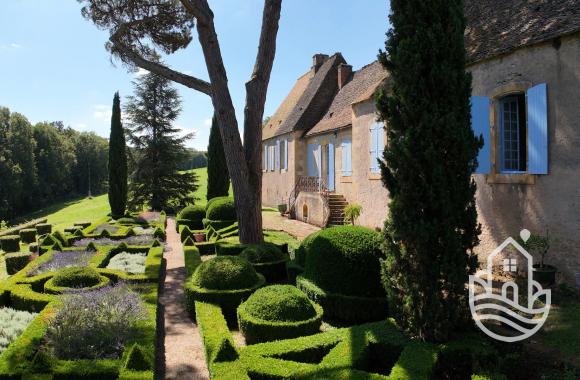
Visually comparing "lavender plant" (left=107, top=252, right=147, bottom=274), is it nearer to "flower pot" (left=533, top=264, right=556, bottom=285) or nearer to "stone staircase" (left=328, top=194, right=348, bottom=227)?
"stone staircase" (left=328, top=194, right=348, bottom=227)

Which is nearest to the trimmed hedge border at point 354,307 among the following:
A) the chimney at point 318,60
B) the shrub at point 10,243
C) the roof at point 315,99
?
the shrub at point 10,243

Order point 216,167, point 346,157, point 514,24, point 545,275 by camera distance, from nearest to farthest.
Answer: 1. point 545,275
2. point 514,24
3. point 346,157
4. point 216,167

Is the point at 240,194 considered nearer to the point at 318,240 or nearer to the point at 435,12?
the point at 318,240

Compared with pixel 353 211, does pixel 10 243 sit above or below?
below

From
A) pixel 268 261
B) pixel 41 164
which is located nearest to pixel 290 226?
pixel 268 261

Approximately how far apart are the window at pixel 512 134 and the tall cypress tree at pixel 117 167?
66.1 ft

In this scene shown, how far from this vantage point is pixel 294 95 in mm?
27797

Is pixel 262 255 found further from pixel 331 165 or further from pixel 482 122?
pixel 331 165

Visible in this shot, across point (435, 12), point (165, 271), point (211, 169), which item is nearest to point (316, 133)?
point (211, 169)

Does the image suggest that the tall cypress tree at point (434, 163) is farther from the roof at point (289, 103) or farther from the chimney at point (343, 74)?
the roof at point (289, 103)

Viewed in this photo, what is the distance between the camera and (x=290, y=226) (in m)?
17.2

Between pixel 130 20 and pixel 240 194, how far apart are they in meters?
6.03

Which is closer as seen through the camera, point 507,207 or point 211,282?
point 211,282

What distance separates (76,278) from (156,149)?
2104cm
